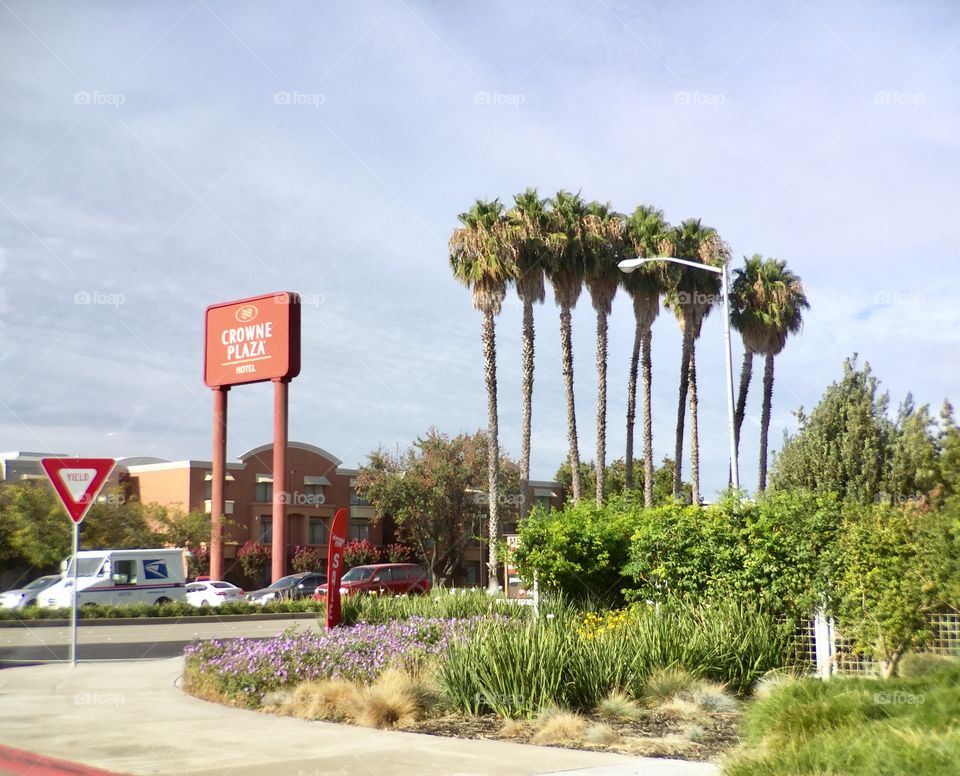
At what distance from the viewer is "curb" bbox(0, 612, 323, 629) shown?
99.6ft

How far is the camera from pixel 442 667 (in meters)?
11.8

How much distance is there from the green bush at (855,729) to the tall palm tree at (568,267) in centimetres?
3500

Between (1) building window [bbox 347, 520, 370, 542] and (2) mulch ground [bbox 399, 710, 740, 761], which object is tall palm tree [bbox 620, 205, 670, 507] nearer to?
(1) building window [bbox 347, 520, 370, 542]

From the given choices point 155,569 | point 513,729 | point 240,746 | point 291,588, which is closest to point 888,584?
point 513,729

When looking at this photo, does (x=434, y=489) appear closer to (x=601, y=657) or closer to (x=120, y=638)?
(x=120, y=638)

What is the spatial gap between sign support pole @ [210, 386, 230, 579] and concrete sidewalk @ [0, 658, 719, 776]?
36241mm

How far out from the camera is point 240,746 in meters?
9.67

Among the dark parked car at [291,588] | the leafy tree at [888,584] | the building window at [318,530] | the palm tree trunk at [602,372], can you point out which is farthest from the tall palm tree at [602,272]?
the leafy tree at [888,584]

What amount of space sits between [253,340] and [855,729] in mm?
42613

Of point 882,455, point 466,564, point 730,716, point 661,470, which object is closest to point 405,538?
point 466,564

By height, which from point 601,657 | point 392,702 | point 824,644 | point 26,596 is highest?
point 601,657

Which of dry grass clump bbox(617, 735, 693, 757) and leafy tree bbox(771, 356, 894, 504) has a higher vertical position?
leafy tree bbox(771, 356, 894, 504)

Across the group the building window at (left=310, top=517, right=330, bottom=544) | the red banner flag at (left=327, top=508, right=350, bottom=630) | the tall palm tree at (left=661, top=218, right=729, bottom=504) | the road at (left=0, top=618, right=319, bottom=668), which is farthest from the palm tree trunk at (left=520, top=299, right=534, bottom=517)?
the red banner flag at (left=327, top=508, right=350, bottom=630)

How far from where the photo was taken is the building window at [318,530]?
60969mm
